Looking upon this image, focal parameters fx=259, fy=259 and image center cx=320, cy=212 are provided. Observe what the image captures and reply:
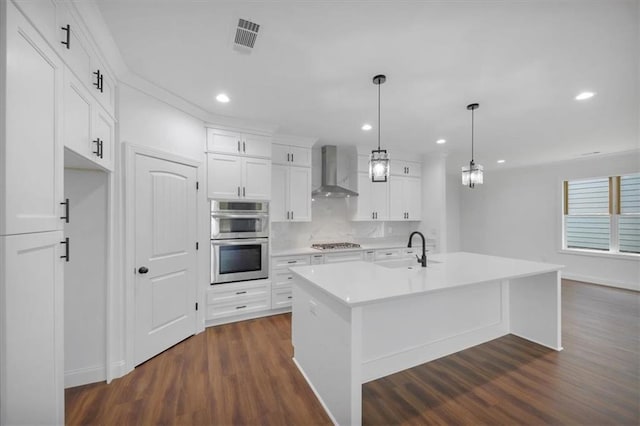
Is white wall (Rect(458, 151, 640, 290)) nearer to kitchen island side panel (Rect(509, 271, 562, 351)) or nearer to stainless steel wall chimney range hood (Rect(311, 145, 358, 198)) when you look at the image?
kitchen island side panel (Rect(509, 271, 562, 351))

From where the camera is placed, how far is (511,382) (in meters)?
2.15

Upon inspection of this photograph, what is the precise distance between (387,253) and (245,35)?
13.0ft

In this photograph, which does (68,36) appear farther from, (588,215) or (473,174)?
(588,215)

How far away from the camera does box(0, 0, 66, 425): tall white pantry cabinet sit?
0.97 metres

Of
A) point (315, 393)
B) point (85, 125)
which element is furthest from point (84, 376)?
point (85, 125)

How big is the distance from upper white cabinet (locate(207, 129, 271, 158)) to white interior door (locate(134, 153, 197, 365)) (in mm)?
530

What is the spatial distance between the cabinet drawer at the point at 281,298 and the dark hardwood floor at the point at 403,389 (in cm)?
77

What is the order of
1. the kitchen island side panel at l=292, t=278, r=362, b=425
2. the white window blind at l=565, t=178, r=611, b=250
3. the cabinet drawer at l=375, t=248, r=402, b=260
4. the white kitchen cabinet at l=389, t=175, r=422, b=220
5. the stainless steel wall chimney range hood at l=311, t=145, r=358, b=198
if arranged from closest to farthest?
the kitchen island side panel at l=292, t=278, r=362, b=425
the stainless steel wall chimney range hood at l=311, t=145, r=358, b=198
the cabinet drawer at l=375, t=248, r=402, b=260
the white kitchen cabinet at l=389, t=175, r=422, b=220
the white window blind at l=565, t=178, r=611, b=250

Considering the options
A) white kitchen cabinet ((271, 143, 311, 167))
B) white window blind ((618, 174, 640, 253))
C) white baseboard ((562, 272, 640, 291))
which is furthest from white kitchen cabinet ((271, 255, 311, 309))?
white window blind ((618, 174, 640, 253))

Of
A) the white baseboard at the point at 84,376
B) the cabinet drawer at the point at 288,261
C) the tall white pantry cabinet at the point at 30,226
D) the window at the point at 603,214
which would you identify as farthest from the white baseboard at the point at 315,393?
the window at the point at 603,214

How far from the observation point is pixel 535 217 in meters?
6.14

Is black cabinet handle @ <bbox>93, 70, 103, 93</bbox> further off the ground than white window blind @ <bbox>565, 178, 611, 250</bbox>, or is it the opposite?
black cabinet handle @ <bbox>93, 70, 103, 93</bbox>

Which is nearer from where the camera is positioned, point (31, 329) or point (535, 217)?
point (31, 329)

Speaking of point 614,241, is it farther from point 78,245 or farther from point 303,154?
point 78,245
